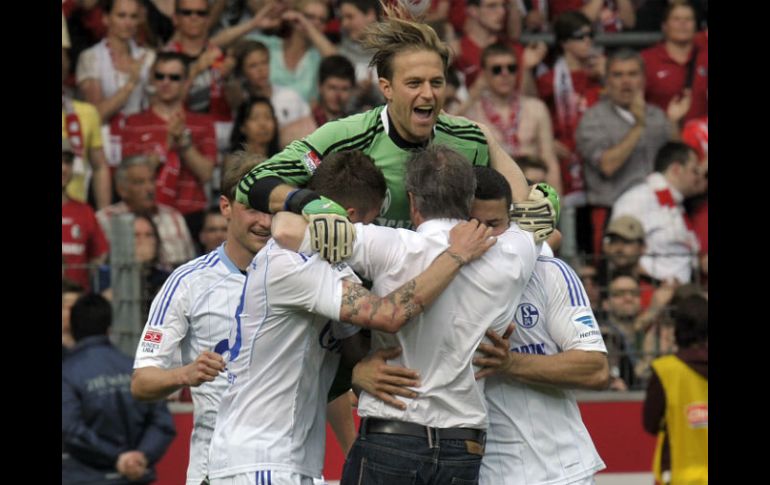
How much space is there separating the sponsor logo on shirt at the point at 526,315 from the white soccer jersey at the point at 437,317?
0.46 m

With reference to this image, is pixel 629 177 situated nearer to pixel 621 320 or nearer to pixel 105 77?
pixel 621 320

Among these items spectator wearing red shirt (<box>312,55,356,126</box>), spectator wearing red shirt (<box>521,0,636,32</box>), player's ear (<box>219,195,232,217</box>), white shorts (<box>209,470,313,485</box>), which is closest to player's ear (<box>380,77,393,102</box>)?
player's ear (<box>219,195,232,217</box>)

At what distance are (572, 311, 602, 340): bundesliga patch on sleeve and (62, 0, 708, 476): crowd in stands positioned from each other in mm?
4236

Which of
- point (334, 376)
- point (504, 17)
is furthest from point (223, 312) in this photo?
point (504, 17)

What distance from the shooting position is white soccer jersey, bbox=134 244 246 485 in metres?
6.33

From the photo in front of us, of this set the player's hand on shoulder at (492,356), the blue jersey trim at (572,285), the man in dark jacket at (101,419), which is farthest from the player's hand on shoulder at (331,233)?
the man in dark jacket at (101,419)

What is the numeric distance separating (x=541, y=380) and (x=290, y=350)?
3.31 ft

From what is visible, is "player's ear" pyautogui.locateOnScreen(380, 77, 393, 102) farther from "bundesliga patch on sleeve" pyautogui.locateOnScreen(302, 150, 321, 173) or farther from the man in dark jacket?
the man in dark jacket

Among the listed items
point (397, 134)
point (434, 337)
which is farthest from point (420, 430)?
point (397, 134)

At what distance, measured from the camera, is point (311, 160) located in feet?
19.4

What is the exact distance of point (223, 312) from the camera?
642 cm

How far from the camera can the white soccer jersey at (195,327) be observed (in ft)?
20.8

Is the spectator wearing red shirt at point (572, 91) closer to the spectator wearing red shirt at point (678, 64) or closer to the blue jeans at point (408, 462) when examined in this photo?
the spectator wearing red shirt at point (678, 64)

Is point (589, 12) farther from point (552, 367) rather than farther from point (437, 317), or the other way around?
point (437, 317)
